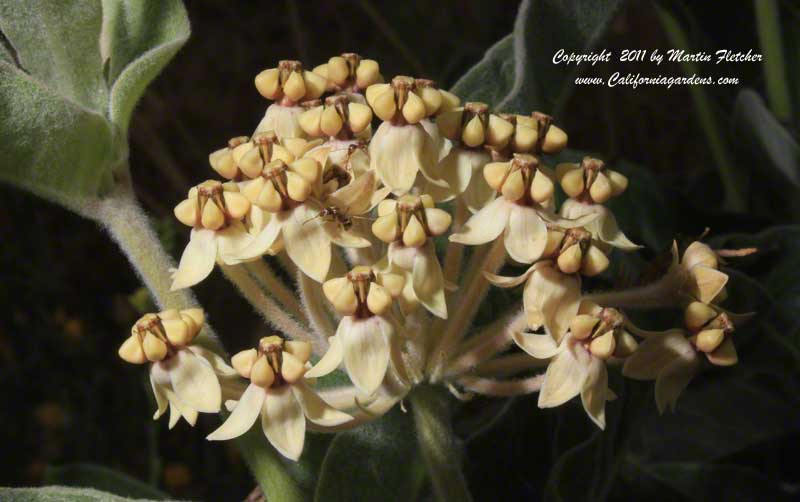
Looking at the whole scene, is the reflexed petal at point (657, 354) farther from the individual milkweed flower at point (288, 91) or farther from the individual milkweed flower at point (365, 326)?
the individual milkweed flower at point (288, 91)

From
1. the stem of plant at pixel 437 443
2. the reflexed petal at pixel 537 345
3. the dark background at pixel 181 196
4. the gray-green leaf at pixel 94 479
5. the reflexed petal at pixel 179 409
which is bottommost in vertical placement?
the dark background at pixel 181 196

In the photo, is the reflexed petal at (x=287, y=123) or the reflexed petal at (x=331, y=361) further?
the reflexed petal at (x=287, y=123)

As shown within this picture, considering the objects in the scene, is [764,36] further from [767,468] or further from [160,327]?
[160,327]

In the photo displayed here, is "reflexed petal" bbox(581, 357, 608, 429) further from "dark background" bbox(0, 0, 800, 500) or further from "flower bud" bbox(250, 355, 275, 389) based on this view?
"dark background" bbox(0, 0, 800, 500)

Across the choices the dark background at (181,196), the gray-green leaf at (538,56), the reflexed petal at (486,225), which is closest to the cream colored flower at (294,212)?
the reflexed petal at (486,225)

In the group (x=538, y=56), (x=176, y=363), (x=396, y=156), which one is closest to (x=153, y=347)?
(x=176, y=363)

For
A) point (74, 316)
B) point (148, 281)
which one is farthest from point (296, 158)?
point (74, 316)
